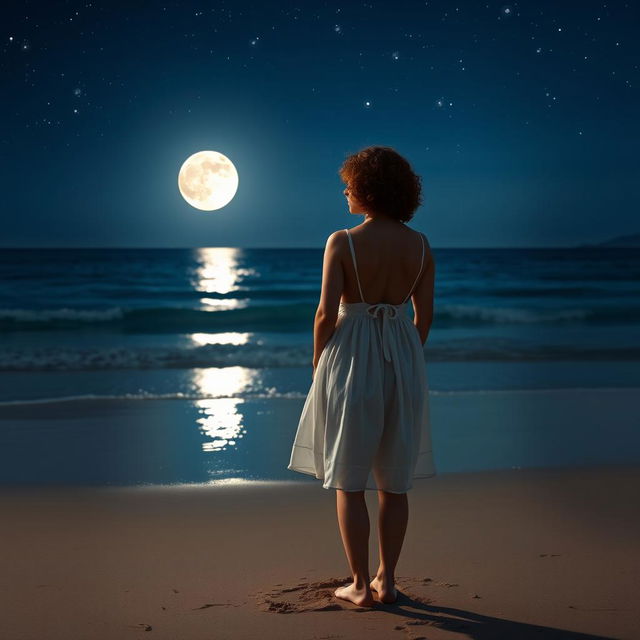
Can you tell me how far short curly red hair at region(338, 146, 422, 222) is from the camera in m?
2.48

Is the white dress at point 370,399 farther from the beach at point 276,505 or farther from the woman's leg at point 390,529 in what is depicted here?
the beach at point 276,505

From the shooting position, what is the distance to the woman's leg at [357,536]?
2.50 m

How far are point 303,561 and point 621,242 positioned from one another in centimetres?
2885

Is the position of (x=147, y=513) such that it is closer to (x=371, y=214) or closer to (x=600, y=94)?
(x=371, y=214)

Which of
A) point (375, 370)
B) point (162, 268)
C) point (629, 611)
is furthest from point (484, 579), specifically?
point (162, 268)

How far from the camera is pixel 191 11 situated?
67.8 feet

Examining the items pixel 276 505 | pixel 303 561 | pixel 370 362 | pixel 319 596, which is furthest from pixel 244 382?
pixel 370 362

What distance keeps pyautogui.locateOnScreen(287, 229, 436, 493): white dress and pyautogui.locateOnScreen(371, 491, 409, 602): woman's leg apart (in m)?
0.07

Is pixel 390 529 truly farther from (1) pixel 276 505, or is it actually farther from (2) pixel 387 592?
(1) pixel 276 505

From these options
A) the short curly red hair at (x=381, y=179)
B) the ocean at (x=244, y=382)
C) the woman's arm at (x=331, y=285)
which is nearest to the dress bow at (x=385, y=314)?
the woman's arm at (x=331, y=285)

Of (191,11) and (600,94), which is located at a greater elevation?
(191,11)

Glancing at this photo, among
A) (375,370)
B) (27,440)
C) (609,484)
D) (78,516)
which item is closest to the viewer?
(375,370)

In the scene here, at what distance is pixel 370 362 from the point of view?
2.47 meters

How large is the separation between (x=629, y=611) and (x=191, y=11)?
20798 mm
